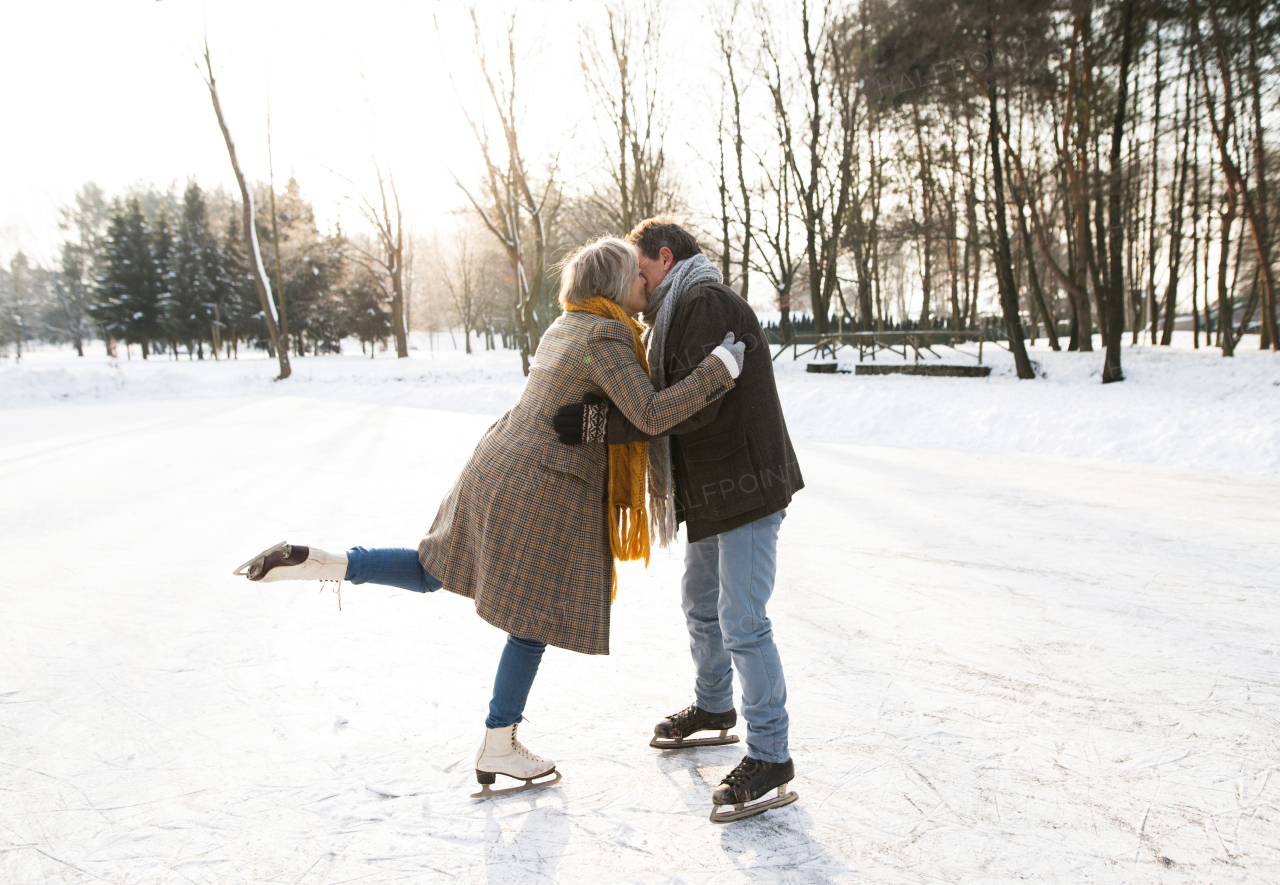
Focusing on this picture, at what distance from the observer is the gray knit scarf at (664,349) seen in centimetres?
221

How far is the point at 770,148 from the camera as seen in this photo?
76.0 feet

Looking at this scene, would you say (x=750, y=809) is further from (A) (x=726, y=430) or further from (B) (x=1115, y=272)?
(B) (x=1115, y=272)

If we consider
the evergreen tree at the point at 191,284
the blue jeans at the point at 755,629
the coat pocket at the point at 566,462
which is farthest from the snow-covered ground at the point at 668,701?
the evergreen tree at the point at 191,284

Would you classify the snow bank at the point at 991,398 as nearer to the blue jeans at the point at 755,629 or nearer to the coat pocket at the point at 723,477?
the blue jeans at the point at 755,629

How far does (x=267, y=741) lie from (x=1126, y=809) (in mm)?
2870

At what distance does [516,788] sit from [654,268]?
175 cm

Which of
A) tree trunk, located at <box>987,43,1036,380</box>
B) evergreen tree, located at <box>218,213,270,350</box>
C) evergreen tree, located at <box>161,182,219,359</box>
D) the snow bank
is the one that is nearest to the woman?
the snow bank

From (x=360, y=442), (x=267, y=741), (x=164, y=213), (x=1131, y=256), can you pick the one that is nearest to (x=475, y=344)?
(x=164, y=213)

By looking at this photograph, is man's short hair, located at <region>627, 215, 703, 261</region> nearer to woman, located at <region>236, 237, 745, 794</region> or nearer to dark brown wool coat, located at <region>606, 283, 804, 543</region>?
woman, located at <region>236, 237, 745, 794</region>

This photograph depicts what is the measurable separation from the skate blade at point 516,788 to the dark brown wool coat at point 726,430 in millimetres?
959

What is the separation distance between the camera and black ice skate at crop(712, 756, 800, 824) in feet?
7.16

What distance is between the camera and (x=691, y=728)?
103 inches

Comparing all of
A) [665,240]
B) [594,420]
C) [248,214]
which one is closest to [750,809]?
[594,420]

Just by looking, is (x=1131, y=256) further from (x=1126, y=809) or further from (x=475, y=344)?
(x=475, y=344)
